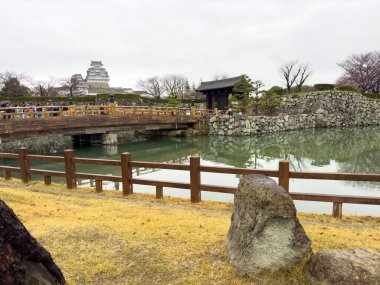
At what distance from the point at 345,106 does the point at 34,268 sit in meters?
36.7

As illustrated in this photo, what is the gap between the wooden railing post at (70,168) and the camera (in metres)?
7.38

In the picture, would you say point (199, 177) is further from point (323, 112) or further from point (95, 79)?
point (95, 79)

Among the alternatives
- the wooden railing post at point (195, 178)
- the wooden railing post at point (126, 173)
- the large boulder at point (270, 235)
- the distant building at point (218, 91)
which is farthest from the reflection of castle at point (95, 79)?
the large boulder at point (270, 235)

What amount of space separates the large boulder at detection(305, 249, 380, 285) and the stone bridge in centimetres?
1582

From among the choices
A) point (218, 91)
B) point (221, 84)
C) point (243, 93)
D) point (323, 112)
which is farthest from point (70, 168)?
point (323, 112)

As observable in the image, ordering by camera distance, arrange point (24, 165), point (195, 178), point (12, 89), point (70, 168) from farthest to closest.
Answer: point (12, 89) → point (24, 165) → point (70, 168) → point (195, 178)

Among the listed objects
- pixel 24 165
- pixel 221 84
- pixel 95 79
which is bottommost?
pixel 24 165

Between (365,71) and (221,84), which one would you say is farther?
(365,71)

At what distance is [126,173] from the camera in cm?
675

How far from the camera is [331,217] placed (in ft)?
17.4

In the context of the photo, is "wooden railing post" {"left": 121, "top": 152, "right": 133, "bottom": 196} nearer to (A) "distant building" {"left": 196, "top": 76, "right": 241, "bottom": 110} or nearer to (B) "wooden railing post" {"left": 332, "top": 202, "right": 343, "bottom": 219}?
(B) "wooden railing post" {"left": 332, "top": 202, "right": 343, "bottom": 219}

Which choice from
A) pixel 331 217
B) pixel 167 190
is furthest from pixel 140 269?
pixel 167 190

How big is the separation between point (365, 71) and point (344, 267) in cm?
4980

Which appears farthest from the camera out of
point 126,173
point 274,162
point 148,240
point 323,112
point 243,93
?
point 323,112
